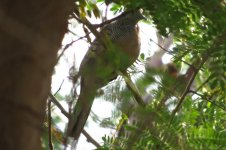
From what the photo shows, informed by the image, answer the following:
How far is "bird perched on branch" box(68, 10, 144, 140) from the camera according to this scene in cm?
176

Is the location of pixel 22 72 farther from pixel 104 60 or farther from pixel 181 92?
pixel 181 92

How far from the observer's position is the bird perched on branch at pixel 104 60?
1763mm

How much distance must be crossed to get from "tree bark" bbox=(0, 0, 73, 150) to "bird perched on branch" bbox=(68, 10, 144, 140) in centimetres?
31

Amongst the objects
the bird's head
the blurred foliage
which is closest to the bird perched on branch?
the bird's head

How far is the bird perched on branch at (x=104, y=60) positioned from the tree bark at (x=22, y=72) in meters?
0.31

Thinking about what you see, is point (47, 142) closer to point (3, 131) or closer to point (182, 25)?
point (182, 25)

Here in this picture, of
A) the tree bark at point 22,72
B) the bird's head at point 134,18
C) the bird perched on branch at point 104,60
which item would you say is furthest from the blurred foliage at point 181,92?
the bird's head at point 134,18

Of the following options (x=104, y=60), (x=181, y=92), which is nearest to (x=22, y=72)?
(x=104, y=60)

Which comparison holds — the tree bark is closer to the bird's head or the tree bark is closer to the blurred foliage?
the blurred foliage

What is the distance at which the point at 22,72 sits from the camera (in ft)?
4.53

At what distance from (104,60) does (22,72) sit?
44cm

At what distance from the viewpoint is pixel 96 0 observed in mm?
3895

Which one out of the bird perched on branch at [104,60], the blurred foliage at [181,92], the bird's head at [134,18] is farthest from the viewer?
the bird's head at [134,18]

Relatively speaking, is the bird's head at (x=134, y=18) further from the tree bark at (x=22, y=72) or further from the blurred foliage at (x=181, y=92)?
the tree bark at (x=22, y=72)
